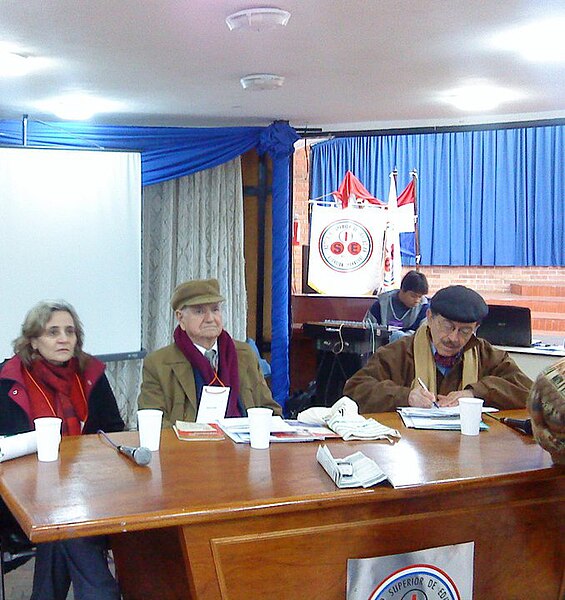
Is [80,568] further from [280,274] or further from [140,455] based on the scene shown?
[280,274]

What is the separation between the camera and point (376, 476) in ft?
6.64

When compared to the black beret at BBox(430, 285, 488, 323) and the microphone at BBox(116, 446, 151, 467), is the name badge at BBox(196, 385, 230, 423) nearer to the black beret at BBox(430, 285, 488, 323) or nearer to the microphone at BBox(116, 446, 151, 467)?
the black beret at BBox(430, 285, 488, 323)

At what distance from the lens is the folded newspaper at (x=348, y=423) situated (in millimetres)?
2551

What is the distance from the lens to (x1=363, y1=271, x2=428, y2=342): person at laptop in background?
5688 mm

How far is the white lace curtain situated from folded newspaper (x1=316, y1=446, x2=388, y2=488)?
383 cm

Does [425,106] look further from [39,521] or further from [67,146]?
[39,521]

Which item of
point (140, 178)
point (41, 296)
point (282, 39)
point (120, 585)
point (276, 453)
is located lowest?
point (120, 585)

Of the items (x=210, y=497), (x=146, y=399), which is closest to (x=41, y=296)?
(x=146, y=399)

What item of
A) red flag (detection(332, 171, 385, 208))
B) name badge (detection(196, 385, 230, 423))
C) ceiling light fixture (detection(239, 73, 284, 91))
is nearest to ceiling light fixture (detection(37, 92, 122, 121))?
ceiling light fixture (detection(239, 73, 284, 91))

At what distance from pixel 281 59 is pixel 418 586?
8.34 feet

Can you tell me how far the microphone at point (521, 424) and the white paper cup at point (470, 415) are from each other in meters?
0.17

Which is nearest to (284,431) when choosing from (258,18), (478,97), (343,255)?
(258,18)

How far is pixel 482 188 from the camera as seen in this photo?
1093cm

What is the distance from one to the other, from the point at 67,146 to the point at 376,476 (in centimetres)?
383
